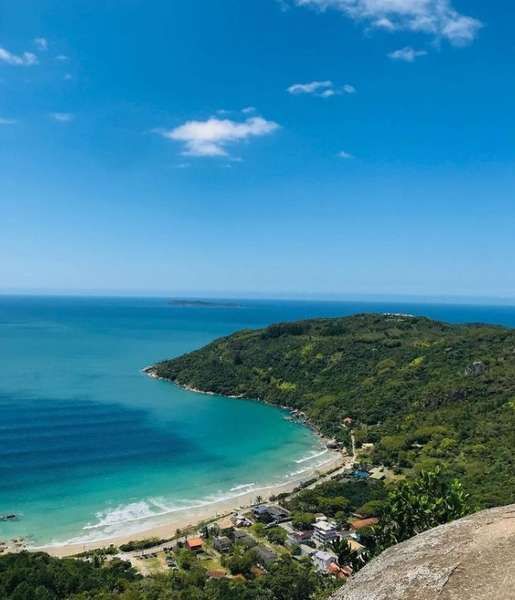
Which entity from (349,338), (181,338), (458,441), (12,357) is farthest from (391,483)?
(181,338)

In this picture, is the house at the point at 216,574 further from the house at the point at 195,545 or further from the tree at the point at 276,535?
the tree at the point at 276,535

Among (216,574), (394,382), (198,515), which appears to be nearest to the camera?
(216,574)

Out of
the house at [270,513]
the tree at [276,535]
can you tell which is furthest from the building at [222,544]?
the house at [270,513]

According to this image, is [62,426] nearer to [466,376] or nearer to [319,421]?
[319,421]

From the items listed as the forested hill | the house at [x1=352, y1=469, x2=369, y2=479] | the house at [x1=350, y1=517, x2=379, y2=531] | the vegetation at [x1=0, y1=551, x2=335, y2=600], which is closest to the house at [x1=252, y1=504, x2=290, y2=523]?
the house at [x1=350, y1=517, x2=379, y2=531]

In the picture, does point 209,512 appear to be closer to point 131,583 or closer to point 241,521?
point 241,521

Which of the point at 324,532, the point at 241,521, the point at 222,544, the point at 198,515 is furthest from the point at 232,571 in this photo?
the point at 198,515
